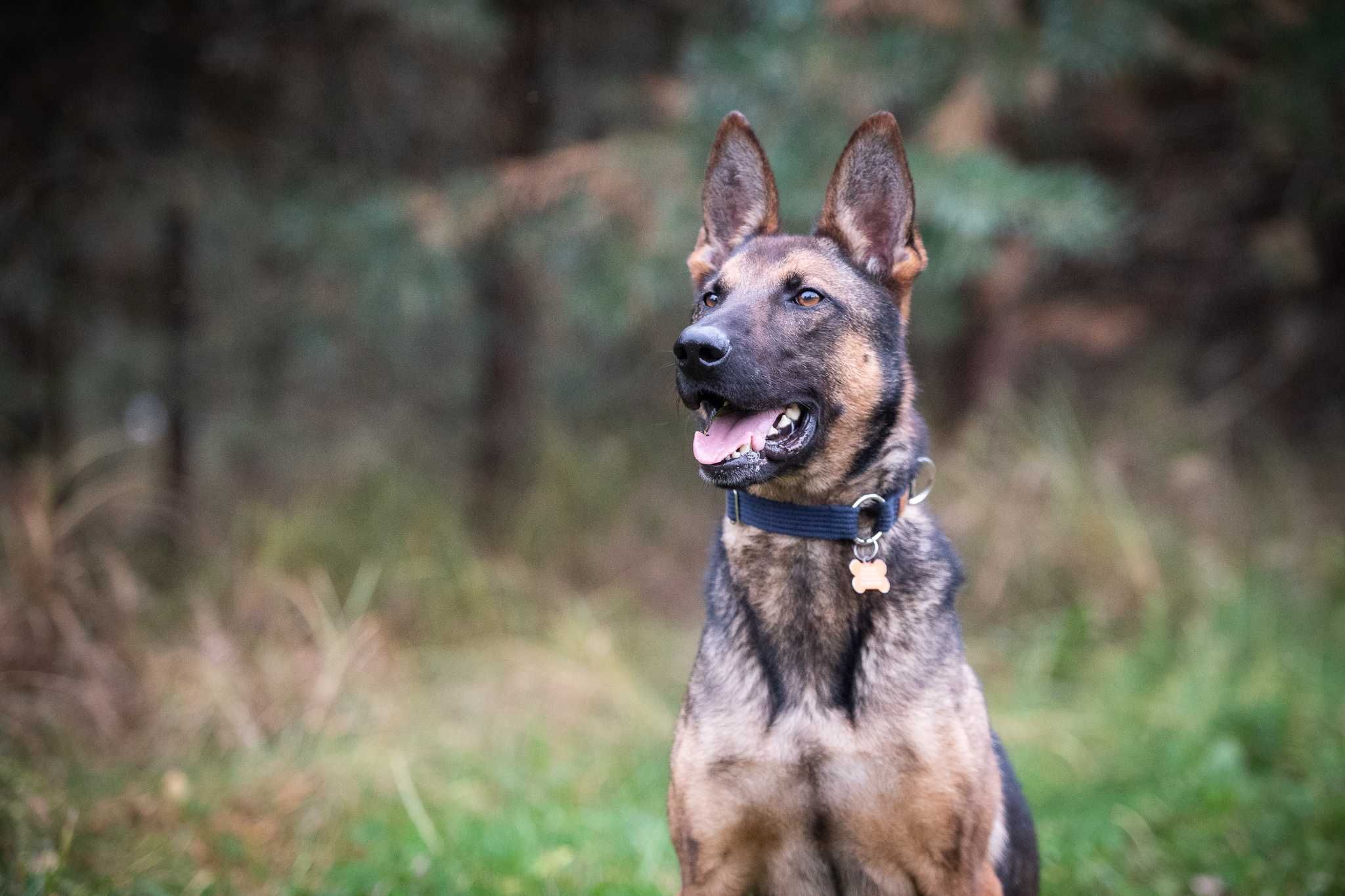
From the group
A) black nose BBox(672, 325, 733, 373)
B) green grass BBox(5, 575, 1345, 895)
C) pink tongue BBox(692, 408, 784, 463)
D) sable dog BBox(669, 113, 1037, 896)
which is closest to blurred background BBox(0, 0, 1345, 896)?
green grass BBox(5, 575, 1345, 895)

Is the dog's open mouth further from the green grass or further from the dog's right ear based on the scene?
the green grass

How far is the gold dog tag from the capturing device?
8.78 ft

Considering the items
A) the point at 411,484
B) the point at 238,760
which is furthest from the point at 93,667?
the point at 411,484

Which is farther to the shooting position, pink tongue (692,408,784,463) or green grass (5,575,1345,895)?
green grass (5,575,1345,895)

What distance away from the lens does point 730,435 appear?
2.71 meters

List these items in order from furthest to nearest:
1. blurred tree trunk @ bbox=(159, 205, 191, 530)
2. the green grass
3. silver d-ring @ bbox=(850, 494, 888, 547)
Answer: blurred tree trunk @ bbox=(159, 205, 191, 530), the green grass, silver d-ring @ bbox=(850, 494, 888, 547)

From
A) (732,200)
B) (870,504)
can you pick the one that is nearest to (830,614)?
(870,504)

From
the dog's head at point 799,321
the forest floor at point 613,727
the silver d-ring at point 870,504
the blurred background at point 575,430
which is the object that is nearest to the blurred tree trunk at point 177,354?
the blurred background at point 575,430

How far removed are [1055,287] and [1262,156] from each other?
6.92ft

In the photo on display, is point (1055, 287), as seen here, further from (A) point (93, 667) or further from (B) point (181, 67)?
(A) point (93, 667)

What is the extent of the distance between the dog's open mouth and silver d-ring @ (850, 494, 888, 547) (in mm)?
221

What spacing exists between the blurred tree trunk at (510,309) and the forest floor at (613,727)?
1086mm

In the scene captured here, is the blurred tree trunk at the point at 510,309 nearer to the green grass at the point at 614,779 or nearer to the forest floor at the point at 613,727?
the forest floor at the point at 613,727

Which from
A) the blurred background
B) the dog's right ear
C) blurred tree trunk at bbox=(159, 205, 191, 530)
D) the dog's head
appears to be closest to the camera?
the dog's head
